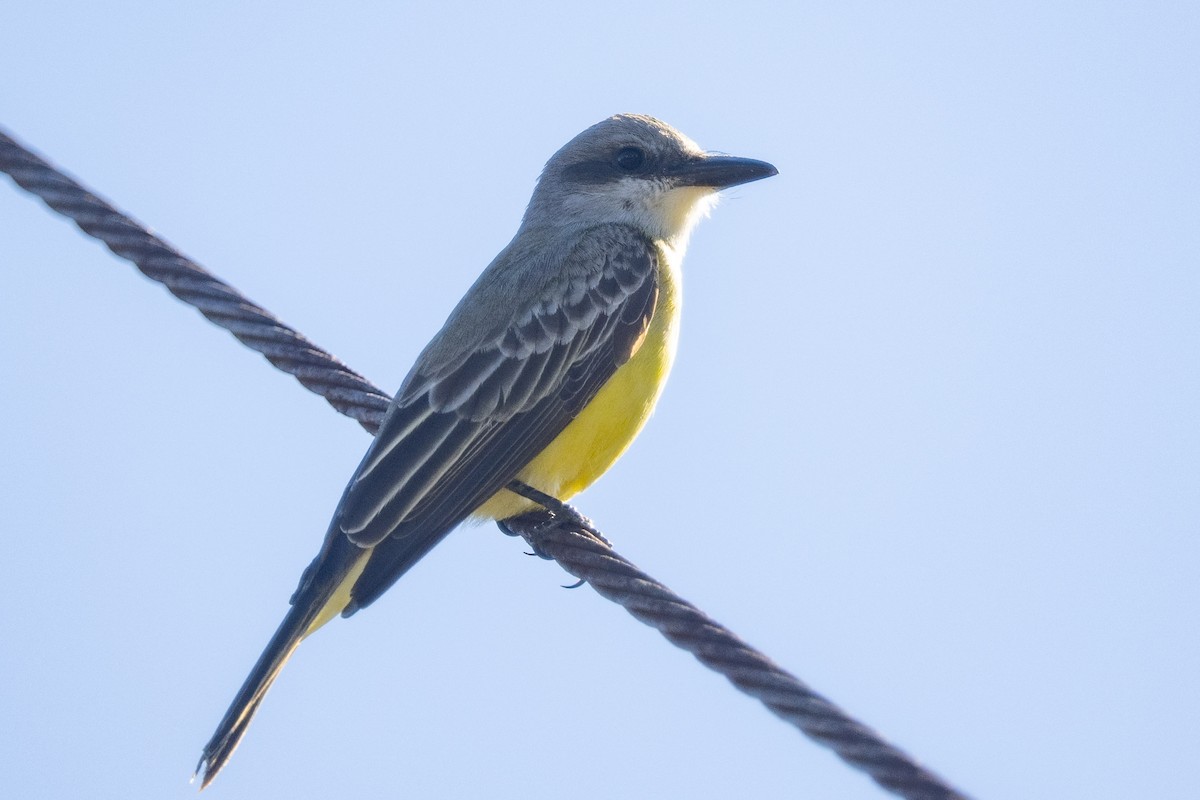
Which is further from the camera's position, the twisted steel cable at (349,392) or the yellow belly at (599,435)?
the yellow belly at (599,435)

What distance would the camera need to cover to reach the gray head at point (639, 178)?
722cm

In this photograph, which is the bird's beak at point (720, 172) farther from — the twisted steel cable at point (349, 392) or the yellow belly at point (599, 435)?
the twisted steel cable at point (349, 392)

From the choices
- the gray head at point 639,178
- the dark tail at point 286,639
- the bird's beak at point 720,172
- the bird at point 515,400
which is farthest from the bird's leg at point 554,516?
the bird's beak at point 720,172

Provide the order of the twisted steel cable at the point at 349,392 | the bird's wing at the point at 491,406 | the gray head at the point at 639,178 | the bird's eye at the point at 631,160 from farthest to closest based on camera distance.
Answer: the bird's eye at the point at 631,160
the gray head at the point at 639,178
the bird's wing at the point at 491,406
the twisted steel cable at the point at 349,392

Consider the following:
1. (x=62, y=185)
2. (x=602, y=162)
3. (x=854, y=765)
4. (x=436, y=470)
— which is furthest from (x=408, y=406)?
(x=854, y=765)

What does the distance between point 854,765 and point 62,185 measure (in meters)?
3.12

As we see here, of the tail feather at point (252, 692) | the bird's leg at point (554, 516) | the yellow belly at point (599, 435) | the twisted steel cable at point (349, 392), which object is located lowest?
the tail feather at point (252, 692)

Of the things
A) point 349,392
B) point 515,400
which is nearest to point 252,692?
point 349,392

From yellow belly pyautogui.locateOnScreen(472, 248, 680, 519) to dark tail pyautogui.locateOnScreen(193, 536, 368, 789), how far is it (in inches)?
29.4

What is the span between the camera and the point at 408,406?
588 cm

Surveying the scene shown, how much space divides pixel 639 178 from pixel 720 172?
39 centimetres

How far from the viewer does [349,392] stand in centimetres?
511

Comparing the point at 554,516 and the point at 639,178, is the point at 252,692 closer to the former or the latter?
the point at 554,516

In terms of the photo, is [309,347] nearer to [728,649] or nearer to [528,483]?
[528,483]
